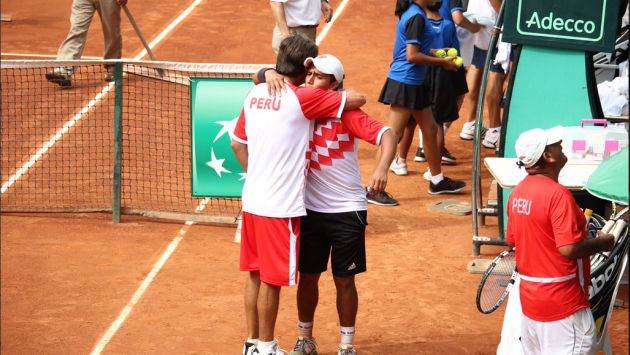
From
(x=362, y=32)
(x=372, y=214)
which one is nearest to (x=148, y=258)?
(x=372, y=214)

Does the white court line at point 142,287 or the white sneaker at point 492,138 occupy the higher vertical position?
the white sneaker at point 492,138

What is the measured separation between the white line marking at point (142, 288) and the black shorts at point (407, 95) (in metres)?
2.13

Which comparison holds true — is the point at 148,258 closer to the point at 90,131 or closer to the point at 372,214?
the point at 372,214

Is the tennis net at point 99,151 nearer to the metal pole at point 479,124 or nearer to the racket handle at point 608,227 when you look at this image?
the metal pole at point 479,124

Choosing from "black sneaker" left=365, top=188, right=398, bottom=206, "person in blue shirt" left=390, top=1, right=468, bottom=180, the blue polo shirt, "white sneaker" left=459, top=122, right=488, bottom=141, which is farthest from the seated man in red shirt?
"white sneaker" left=459, top=122, right=488, bottom=141

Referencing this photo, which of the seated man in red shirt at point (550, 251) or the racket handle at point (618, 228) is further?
the racket handle at point (618, 228)

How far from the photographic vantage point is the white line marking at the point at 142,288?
7.57m

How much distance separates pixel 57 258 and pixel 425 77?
388cm

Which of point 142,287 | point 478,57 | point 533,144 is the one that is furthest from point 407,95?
point 533,144

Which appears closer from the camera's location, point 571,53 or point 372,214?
point 571,53

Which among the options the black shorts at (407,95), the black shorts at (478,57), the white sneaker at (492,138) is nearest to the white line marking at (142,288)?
the black shorts at (407,95)

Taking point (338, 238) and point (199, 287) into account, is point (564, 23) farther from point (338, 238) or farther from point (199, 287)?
point (199, 287)

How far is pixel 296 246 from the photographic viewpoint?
6.70 m

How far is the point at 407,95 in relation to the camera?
34.0 ft
